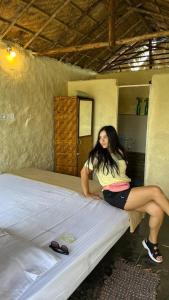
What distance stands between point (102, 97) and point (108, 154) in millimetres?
2157

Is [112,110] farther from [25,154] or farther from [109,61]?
[109,61]

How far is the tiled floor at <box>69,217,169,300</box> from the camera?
1711mm

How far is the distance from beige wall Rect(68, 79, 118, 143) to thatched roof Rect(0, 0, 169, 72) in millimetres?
598

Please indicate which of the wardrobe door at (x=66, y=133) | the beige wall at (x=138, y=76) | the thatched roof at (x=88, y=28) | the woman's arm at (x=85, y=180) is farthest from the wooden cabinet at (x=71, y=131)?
the woman's arm at (x=85, y=180)

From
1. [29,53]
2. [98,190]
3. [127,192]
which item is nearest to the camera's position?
[127,192]

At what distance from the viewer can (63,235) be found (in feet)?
5.34

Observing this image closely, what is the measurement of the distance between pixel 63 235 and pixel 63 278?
391mm

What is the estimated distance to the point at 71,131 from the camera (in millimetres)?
3879

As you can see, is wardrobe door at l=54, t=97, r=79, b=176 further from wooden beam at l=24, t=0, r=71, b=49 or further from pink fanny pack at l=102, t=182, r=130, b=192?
pink fanny pack at l=102, t=182, r=130, b=192

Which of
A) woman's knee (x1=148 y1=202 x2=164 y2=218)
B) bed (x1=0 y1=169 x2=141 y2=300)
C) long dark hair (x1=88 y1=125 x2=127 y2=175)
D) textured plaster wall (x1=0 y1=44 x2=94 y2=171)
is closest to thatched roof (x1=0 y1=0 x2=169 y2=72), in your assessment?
textured plaster wall (x1=0 y1=44 x2=94 y2=171)

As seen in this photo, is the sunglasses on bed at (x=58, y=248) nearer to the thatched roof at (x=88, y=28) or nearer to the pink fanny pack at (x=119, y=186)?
the pink fanny pack at (x=119, y=186)

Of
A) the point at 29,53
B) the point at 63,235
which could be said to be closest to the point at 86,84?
the point at 29,53

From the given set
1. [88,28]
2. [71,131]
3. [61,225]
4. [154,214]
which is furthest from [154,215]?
[88,28]

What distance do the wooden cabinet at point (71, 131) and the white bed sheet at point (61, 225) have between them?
4.39 feet
